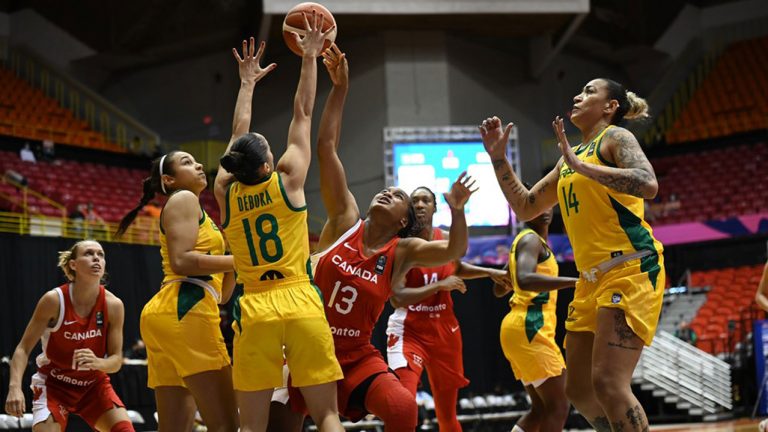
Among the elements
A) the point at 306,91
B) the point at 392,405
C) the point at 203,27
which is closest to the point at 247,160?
the point at 306,91

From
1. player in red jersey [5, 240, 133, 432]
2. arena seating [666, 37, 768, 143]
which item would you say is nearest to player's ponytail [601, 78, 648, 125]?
player in red jersey [5, 240, 133, 432]

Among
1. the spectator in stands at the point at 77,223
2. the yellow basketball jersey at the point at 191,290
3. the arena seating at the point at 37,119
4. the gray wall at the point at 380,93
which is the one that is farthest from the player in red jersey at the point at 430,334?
the arena seating at the point at 37,119

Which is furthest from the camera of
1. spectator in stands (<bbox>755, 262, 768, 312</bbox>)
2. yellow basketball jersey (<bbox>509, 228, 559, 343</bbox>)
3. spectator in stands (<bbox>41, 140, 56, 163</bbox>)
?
spectator in stands (<bbox>41, 140, 56, 163</bbox>)

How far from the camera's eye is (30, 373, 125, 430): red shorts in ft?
21.1

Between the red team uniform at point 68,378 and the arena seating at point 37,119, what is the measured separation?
613 inches

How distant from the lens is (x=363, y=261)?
5152mm

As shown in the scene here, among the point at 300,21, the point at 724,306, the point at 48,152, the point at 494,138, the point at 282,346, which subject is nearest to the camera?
the point at 282,346

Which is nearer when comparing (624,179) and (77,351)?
(624,179)

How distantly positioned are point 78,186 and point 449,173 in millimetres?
7728

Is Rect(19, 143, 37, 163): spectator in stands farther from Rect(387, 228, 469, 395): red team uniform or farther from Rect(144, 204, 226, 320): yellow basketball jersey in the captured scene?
Rect(144, 204, 226, 320): yellow basketball jersey

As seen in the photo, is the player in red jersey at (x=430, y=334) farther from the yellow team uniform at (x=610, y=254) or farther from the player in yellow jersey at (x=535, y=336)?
the yellow team uniform at (x=610, y=254)

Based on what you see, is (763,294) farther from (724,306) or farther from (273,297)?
(724,306)

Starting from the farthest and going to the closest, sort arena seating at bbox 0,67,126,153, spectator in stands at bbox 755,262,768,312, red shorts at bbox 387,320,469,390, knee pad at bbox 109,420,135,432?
arena seating at bbox 0,67,126,153 < red shorts at bbox 387,320,469,390 < spectator in stands at bbox 755,262,768,312 < knee pad at bbox 109,420,135,432

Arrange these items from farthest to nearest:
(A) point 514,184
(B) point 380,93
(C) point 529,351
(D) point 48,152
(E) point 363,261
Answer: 1. (B) point 380,93
2. (D) point 48,152
3. (C) point 529,351
4. (A) point 514,184
5. (E) point 363,261
